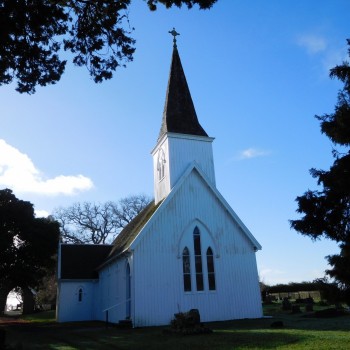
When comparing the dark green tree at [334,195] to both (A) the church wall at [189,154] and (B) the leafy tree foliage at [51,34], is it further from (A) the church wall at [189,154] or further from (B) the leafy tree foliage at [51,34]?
(A) the church wall at [189,154]

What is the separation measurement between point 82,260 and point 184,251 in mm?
14389

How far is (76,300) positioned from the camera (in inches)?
1289

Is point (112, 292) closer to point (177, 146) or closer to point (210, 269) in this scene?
point (210, 269)

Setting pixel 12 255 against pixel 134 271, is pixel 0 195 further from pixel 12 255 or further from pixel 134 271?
pixel 134 271

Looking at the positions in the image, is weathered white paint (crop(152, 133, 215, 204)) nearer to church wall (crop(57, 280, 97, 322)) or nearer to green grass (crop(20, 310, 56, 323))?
church wall (crop(57, 280, 97, 322))

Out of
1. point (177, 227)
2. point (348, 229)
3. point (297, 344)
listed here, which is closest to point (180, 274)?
point (177, 227)

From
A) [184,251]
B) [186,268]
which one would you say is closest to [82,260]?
[184,251]

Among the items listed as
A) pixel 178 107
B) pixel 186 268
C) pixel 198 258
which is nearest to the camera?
pixel 186 268

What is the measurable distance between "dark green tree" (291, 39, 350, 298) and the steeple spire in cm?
1724

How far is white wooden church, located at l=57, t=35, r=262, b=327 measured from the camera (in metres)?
22.7

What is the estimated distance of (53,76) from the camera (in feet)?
40.9

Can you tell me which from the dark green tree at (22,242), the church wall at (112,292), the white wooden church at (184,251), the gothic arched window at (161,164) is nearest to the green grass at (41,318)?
the dark green tree at (22,242)

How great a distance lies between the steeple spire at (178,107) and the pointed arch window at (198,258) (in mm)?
7342

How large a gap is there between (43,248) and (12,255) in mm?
2520
